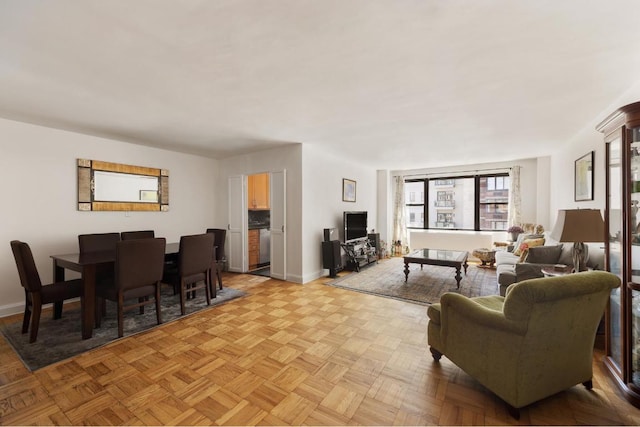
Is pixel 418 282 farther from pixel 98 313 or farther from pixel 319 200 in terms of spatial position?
pixel 98 313

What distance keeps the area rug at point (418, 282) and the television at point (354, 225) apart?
716mm

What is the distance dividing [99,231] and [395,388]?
14.6 ft

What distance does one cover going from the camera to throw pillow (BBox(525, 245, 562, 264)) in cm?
336

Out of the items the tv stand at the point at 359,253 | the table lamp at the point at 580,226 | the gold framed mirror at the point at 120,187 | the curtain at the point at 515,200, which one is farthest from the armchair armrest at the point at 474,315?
the curtain at the point at 515,200

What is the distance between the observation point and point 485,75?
7.36 feet

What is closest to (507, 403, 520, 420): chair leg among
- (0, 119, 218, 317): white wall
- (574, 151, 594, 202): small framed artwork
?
(574, 151, 594, 202): small framed artwork

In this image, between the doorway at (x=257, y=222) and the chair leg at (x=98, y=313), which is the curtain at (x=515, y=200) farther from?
the chair leg at (x=98, y=313)

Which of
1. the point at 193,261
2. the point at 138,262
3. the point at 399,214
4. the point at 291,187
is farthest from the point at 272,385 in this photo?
the point at 399,214

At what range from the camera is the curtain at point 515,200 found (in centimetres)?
605

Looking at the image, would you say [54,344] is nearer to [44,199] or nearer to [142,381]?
[142,381]

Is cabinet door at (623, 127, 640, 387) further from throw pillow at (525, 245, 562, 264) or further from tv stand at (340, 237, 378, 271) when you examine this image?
tv stand at (340, 237, 378, 271)

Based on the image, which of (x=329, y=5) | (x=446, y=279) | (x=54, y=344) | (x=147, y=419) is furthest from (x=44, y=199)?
(x=446, y=279)

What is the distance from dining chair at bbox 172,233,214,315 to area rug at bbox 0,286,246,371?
1.03ft

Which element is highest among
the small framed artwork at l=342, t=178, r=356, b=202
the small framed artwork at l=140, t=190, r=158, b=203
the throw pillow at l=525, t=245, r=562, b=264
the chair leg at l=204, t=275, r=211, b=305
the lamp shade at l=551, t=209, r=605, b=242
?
the small framed artwork at l=342, t=178, r=356, b=202
